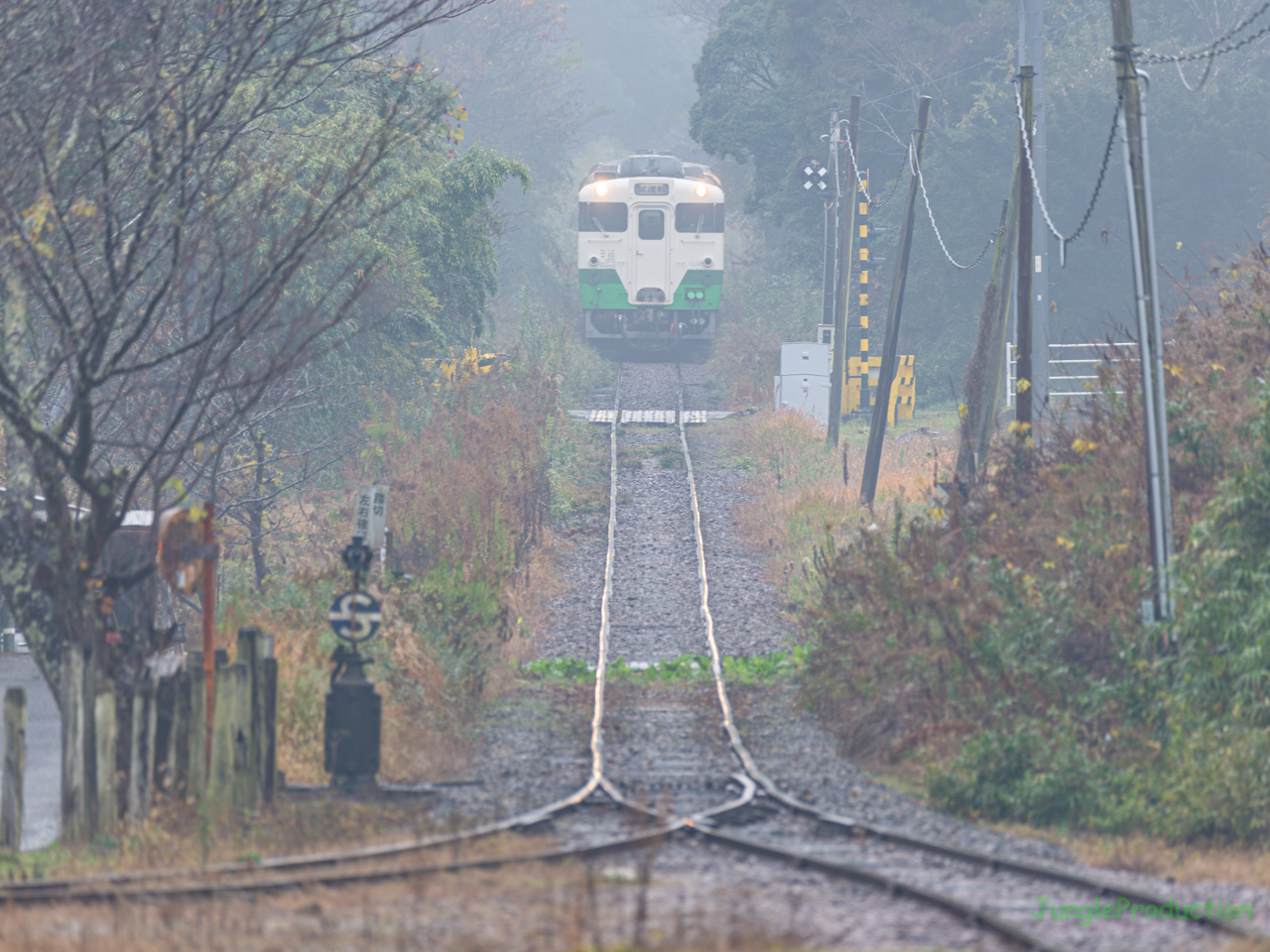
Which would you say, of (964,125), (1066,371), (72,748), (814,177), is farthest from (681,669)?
(964,125)

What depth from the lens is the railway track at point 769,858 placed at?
6.64m

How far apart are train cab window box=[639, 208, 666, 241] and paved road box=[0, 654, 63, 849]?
20.3m

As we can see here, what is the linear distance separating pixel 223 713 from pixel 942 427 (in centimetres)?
2378

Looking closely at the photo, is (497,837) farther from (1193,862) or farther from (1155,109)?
(1155,109)

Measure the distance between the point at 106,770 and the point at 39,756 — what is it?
11.5 feet

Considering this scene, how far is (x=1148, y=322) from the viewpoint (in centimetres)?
1076

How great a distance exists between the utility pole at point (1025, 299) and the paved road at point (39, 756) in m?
9.51

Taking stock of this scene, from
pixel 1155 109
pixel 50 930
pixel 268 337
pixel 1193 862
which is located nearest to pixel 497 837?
pixel 50 930

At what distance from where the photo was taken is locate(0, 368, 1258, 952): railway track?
21.8 ft

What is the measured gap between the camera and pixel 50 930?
5.97 metres

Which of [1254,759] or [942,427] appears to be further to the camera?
[942,427]

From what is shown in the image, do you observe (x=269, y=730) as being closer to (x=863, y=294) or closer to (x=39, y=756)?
(x=39, y=756)

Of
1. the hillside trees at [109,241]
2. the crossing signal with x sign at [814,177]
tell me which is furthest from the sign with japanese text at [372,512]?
the crossing signal with x sign at [814,177]

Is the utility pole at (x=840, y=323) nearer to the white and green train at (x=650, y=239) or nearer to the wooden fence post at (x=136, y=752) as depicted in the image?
the white and green train at (x=650, y=239)
